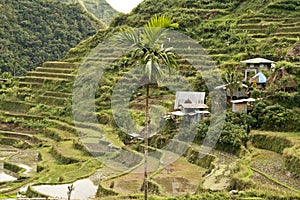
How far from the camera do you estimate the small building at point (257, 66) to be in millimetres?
25172

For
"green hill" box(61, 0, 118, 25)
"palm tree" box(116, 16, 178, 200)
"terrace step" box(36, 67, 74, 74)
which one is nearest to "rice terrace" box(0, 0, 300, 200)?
"palm tree" box(116, 16, 178, 200)

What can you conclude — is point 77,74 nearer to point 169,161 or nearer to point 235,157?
point 169,161

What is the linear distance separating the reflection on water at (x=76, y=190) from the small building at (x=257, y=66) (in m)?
10.6

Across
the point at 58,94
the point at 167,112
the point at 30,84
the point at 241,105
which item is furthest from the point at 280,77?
the point at 30,84

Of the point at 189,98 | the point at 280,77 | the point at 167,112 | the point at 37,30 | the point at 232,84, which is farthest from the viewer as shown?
the point at 37,30

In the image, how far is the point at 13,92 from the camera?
40.8 metres

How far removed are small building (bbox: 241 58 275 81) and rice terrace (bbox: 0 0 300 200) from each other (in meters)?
0.06

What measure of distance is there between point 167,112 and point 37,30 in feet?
144

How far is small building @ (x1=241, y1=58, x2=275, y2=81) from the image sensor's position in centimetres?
2517

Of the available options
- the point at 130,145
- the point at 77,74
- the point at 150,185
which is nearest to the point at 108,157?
the point at 130,145

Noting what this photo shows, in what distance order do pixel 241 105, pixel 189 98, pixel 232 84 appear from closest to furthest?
pixel 241 105 < pixel 232 84 < pixel 189 98

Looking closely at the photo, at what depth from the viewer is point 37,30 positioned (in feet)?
213

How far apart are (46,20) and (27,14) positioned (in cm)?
274

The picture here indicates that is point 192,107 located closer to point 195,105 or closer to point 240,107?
point 195,105
